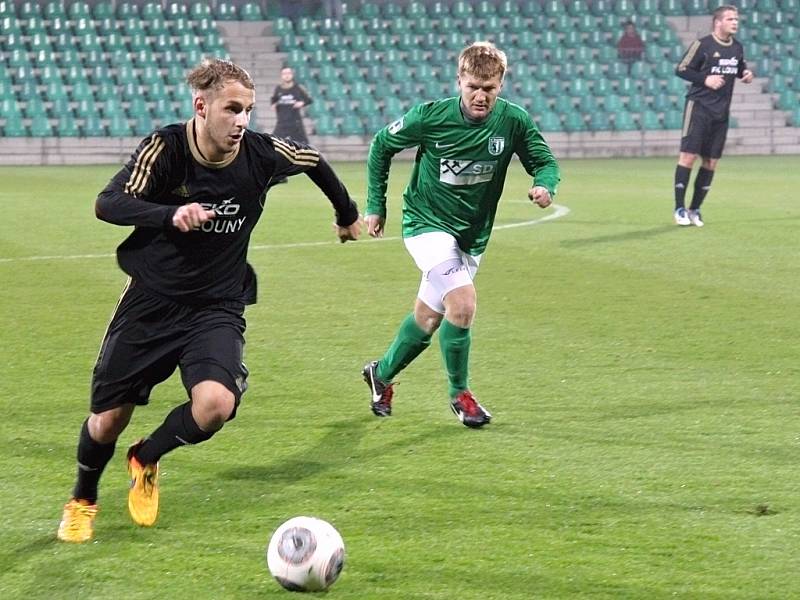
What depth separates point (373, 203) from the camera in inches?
252

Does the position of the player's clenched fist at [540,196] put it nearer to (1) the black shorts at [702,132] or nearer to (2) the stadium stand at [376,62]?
(1) the black shorts at [702,132]

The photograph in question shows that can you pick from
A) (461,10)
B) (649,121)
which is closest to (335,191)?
(649,121)

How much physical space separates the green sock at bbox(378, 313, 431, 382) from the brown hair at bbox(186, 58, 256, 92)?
6.84 feet

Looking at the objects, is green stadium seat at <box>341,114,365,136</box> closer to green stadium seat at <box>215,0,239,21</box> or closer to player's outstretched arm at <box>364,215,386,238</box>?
green stadium seat at <box>215,0,239,21</box>

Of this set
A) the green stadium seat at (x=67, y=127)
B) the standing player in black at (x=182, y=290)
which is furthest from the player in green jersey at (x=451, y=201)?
the green stadium seat at (x=67, y=127)

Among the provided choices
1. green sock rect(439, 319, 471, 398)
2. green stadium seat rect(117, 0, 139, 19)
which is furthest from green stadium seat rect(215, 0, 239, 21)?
green sock rect(439, 319, 471, 398)

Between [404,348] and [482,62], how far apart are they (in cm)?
143

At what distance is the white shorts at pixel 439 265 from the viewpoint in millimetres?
6199

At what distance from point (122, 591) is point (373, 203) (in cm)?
281

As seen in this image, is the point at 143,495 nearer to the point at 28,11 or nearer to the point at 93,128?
the point at 93,128

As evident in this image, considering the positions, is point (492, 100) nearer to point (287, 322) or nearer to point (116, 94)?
point (287, 322)

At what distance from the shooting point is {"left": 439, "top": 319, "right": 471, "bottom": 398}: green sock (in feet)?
20.4

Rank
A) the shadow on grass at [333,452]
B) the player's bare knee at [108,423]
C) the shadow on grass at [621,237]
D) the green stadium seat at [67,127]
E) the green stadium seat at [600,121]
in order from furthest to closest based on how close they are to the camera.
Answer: the green stadium seat at [600,121]
the green stadium seat at [67,127]
the shadow on grass at [621,237]
the shadow on grass at [333,452]
the player's bare knee at [108,423]

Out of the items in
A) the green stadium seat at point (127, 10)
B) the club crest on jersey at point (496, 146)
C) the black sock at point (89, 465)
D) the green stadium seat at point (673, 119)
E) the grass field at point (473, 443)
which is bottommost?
the green stadium seat at point (673, 119)
